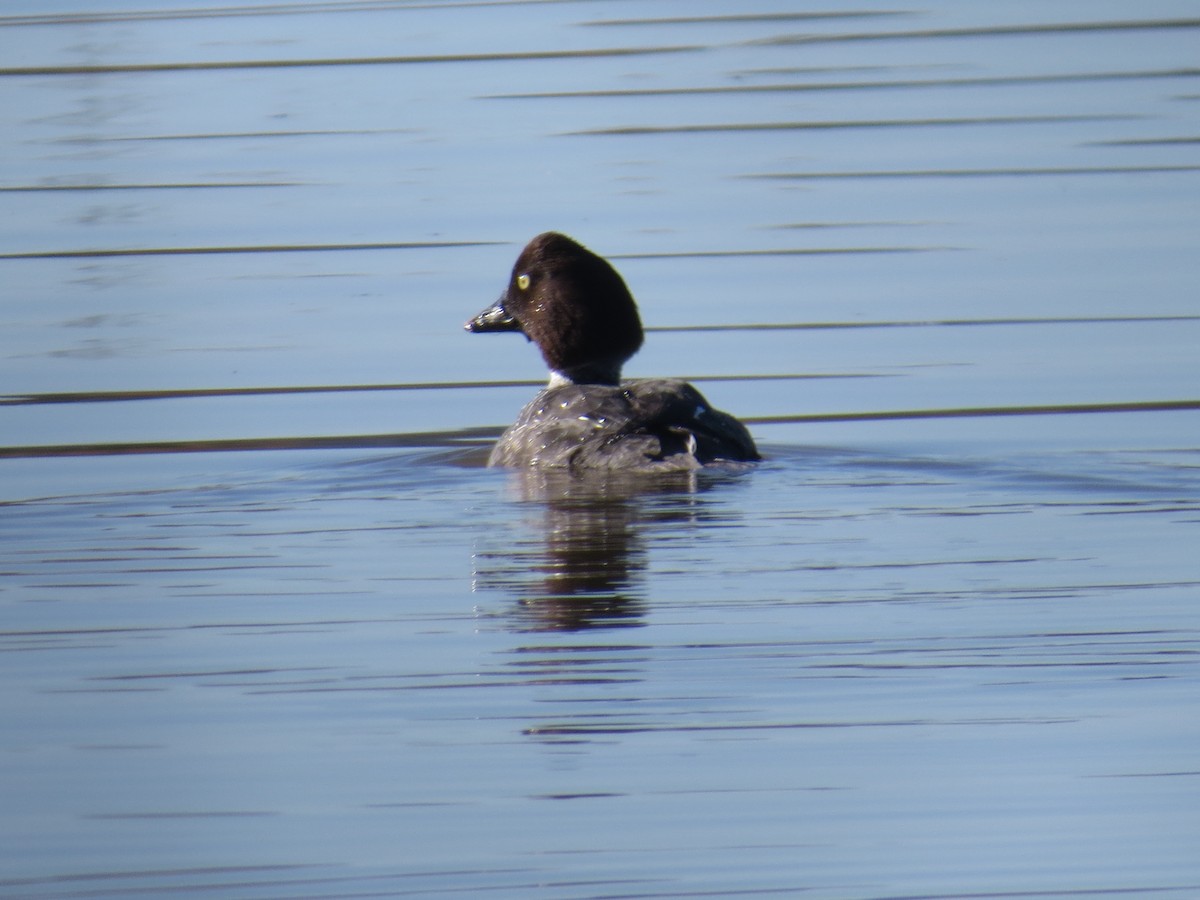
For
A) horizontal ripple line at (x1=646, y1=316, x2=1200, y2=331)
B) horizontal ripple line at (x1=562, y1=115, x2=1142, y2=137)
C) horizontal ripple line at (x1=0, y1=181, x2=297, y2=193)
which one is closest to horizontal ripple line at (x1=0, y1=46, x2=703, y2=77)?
horizontal ripple line at (x1=562, y1=115, x2=1142, y2=137)

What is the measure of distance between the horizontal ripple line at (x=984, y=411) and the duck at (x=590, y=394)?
2.39ft

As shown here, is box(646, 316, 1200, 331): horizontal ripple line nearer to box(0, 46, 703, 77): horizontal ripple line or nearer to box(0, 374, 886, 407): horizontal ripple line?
box(0, 374, 886, 407): horizontal ripple line

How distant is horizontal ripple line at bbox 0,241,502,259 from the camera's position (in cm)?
1430

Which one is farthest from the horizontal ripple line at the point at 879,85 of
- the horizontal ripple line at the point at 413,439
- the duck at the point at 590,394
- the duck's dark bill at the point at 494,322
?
the horizontal ripple line at the point at 413,439

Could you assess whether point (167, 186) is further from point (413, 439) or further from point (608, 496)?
point (608, 496)

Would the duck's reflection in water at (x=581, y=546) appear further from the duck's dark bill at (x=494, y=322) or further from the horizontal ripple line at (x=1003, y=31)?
the horizontal ripple line at (x=1003, y=31)

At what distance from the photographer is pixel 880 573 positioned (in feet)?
24.7

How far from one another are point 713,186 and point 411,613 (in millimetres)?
8961

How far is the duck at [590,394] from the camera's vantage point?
9.42 metres

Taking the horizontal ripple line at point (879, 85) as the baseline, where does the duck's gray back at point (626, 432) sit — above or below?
below

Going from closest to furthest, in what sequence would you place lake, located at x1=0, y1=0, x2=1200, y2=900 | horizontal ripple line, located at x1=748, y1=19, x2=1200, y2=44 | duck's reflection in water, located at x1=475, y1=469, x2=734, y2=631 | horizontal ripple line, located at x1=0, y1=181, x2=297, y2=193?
lake, located at x1=0, y1=0, x2=1200, y2=900
duck's reflection in water, located at x1=475, y1=469, x2=734, y2=631
horizontal ripple line, located at x1=0, y1=181, x2=297, y2=193
horizontal ripple line, located at x1=748, y1=19, x2=1200, y2=44

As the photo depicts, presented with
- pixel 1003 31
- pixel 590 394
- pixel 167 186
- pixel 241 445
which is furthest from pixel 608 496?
pixel 1003 31

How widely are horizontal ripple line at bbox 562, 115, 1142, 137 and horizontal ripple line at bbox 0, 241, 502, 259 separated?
134 inches

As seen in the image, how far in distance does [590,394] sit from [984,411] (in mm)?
1761
